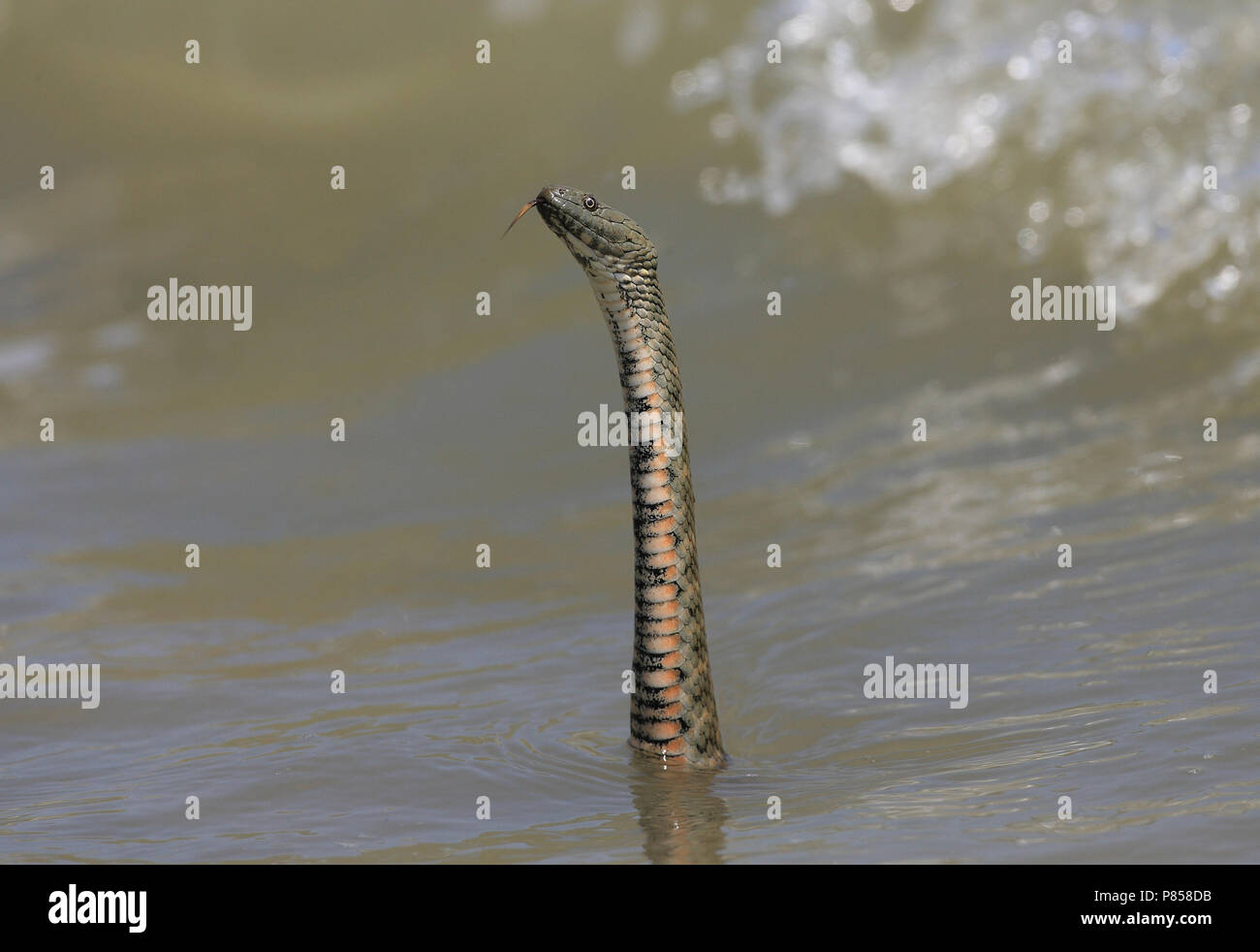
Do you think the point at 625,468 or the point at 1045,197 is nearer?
the point at 625,468

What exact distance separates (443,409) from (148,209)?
14.3 feet

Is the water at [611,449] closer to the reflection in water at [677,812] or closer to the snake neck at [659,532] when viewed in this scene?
the reflection in water at [677,812]

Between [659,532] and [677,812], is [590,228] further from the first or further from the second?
[677,812]

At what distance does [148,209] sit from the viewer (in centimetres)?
1415

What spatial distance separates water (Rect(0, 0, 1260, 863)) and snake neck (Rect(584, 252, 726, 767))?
0.22 metres

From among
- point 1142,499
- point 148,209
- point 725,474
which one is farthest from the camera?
point 148,209

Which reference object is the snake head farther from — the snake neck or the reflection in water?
the reflection in water

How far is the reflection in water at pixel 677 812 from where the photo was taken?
14.9 feet

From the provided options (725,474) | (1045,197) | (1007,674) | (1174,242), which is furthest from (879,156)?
(1007,674)

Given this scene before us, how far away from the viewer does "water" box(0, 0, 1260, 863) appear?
537cm

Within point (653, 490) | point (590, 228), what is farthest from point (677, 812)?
point (590, 228)

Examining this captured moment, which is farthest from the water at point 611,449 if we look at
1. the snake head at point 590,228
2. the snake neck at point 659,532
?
the snake head at point 590,228

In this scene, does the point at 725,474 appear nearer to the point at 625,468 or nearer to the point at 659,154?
the point at 625,468

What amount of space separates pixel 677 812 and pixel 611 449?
6029 millimetres
